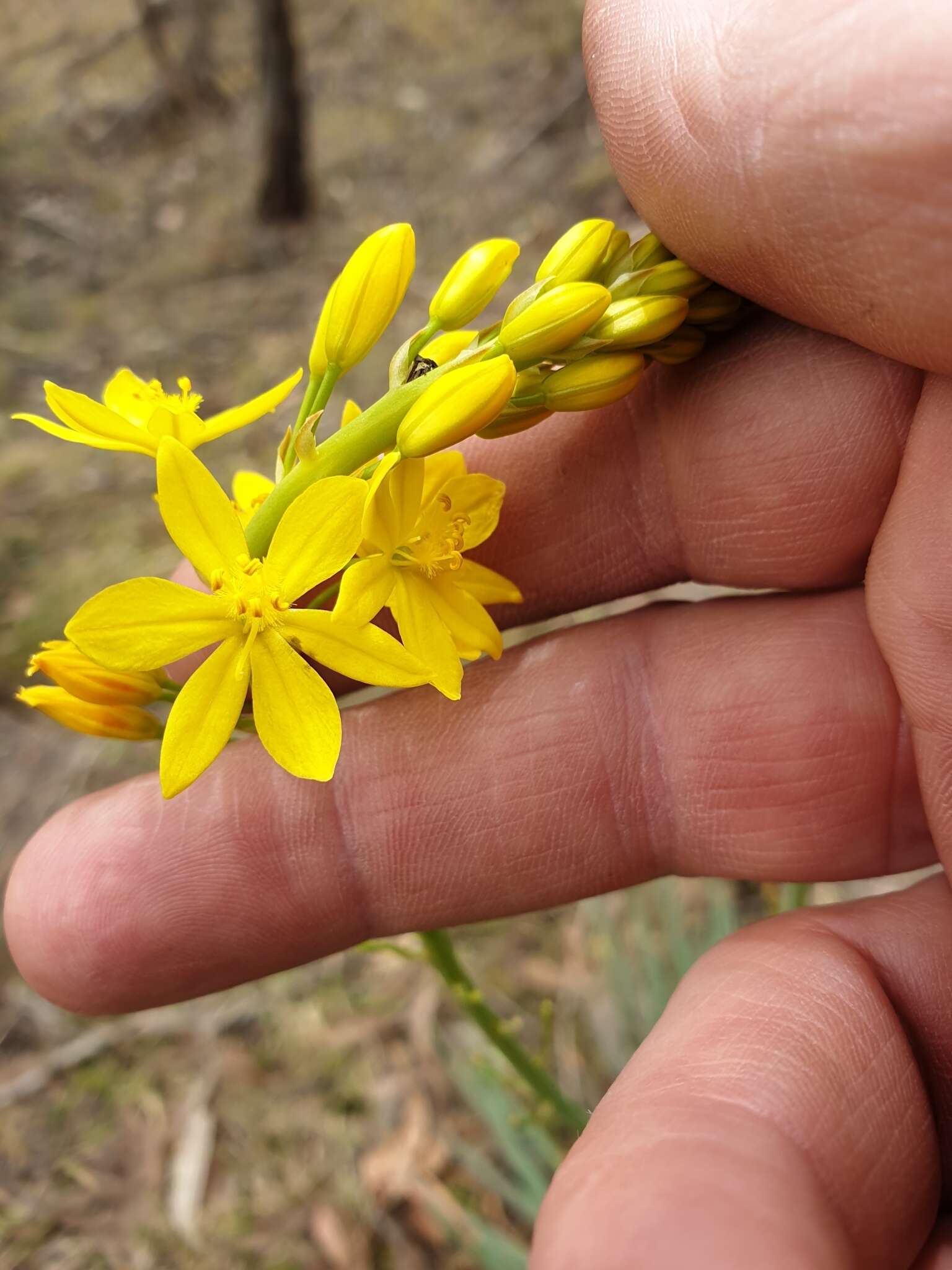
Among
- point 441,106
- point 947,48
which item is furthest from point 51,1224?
point 441,106

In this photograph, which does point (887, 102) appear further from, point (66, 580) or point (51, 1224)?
point (66, 580)

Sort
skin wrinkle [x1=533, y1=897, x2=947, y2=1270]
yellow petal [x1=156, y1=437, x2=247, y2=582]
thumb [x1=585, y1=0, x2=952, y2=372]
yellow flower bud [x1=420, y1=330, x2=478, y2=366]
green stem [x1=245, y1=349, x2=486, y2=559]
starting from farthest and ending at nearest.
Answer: yellow flower bud [x1=420, y1=330, x2=478, y2=366]
green stem [x1=245, y1=349, x2=486, y2=559]
yellow petal [x1=156, y1=437, x2=247, y2=582]
thumb [x1=585, y1=0, x2=952, y2=372]
skin wrinkle [x1=533, y1=897, x2=947, y2=1270]

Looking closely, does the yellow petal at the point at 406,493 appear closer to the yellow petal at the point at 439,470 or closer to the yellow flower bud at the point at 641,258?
the yellow petal at the point at 439,470

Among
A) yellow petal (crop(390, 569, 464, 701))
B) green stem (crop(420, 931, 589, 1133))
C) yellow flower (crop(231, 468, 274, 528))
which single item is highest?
yellow flower (crop(231, 468, 274, 528))

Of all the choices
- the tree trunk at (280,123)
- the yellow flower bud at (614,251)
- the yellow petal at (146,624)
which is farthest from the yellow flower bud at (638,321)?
the tree trunk at (280,123)

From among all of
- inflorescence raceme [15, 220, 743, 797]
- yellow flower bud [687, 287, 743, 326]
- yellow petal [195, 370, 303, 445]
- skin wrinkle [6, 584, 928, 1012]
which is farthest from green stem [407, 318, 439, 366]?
skin wrinkle [6, 584, 928, 1012]

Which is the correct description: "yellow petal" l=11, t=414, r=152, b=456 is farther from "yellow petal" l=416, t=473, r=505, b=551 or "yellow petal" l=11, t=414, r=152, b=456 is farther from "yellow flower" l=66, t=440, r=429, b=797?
"yellow petal" l=416, t=473, r=505, b=551
